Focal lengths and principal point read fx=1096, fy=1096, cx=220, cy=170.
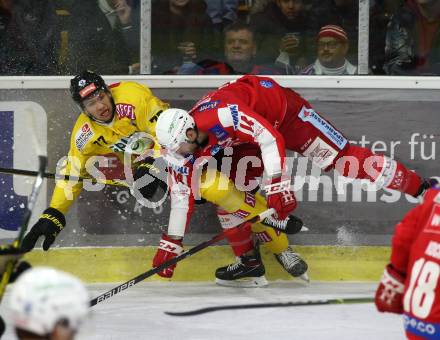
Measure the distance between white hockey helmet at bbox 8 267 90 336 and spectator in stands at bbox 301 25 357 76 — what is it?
3.65 metres

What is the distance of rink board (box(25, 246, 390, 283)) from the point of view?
576 cm

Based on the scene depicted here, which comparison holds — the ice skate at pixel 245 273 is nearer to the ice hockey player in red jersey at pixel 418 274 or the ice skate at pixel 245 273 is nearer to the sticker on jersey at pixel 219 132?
Answer: the sticker on jersey at pixel 219 132

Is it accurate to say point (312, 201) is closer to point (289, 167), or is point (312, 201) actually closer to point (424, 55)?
point (289, 167)

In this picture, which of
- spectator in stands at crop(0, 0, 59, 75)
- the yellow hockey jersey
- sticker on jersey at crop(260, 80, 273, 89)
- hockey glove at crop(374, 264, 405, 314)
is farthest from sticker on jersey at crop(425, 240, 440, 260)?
spectator in stands at crop(0, 0, 59, 75)

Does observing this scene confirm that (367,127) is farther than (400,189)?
Yes

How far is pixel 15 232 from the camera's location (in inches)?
227

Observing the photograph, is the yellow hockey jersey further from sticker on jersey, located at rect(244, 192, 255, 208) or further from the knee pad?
the knee pad

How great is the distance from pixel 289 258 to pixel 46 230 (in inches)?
48.6

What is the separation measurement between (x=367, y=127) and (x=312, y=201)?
49 cm

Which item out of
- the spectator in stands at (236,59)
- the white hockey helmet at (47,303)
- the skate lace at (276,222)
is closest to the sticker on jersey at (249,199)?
the skate lace at (276,222)

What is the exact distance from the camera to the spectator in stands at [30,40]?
581 cm

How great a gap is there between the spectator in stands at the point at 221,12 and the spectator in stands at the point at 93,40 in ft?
1.59

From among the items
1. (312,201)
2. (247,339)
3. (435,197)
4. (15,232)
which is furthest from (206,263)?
(435,197)

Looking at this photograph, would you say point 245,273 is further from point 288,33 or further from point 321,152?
point 288,33
